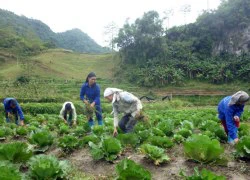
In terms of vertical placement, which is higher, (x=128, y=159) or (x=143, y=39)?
(x=143, y=39)

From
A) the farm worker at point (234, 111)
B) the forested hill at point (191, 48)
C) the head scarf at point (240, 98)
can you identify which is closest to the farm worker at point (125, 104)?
the farm worker at point (234, 111)

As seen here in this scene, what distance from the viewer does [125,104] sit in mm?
6211

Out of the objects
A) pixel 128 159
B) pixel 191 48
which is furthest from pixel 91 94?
pixel 191 48

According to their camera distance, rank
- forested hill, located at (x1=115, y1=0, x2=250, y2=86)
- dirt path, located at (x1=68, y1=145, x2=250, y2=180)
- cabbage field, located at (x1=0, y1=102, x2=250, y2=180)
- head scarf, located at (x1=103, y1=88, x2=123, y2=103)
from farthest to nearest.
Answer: forested hill, located at (x1=115, y1=0, x2=250, y2=86)
head scarf, located at (x1=103, y1=88, x2=123, y2=103)
dirt path, located at (x1=68, y1=145, x2=250, y2=180)
cabbage field, located at (x1=0, y1=102, x2=250, y2=180)

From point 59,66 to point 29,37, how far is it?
127 feet

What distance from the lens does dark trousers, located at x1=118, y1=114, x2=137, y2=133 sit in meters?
6.51

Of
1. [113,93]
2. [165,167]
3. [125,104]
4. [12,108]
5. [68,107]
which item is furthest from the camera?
[68,107]

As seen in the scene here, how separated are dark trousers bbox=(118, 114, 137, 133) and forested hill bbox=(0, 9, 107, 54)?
200 feet

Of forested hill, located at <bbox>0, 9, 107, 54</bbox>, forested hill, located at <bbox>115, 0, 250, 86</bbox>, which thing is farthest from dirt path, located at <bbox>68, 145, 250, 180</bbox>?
forested hill, located at <bbox>0, 9, 107, 54</bbox>

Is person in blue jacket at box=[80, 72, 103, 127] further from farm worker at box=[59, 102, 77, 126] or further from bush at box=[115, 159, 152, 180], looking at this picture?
bush at box=[115, 159, 152, 180]

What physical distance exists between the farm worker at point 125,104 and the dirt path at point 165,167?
0.98 metres

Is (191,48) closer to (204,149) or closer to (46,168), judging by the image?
(204,149)

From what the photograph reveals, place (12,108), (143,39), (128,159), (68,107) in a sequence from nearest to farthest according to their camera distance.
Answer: (128,159), (12,108), (68,107), (143,39)

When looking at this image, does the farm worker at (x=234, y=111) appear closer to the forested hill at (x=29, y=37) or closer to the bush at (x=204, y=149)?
the bush at (x=204, y=149)
